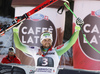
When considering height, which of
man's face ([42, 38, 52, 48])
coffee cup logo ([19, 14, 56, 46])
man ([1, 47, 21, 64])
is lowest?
man ([1, 47, 21, 64])

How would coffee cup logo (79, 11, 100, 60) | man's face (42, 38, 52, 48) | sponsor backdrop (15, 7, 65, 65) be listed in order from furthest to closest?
sponsor backdrop (15, 7, 65, 65), coffee cup logo (79, 11, 100, 60), man's face (42, 38, 52, 48)

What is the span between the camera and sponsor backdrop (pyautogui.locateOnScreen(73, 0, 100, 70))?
13.2 feet

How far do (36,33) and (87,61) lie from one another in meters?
1.19

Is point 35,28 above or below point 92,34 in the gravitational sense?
above

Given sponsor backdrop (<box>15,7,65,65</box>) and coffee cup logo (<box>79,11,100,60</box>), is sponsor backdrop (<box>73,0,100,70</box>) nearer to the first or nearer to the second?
coffee cup logo (<box>79,11,100,60</box>)

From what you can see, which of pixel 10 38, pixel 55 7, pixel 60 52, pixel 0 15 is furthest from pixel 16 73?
pixel 0 15

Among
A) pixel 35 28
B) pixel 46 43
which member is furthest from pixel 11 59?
pixel 46 43

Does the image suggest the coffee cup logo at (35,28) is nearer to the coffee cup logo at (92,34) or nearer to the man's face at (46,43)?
the coffee cup logo at (92,34)

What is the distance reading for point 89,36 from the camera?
4055mm

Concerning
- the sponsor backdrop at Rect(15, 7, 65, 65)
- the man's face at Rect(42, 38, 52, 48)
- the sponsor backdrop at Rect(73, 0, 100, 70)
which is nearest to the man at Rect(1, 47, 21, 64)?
the sponsor backdrop at Rect(15, 7, 65, 65)

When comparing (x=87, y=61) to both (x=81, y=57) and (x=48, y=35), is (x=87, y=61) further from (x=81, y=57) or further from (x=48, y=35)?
(x=48, y=35)

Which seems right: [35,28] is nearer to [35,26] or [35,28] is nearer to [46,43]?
[35,26]

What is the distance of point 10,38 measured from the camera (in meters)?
6.98

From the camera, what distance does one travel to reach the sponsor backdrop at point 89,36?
402cm
